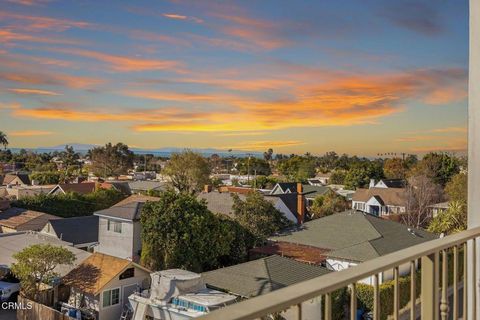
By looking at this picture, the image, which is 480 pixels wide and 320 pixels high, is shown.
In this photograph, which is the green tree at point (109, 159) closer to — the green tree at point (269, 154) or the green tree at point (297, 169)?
the green tree at point (297, 169)

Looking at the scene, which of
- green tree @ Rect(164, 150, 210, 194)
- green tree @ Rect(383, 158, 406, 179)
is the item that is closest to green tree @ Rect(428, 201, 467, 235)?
green tree @ Rect(164, 150, 210, 194)

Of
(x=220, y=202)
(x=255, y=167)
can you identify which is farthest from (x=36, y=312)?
(x=255, y=167)

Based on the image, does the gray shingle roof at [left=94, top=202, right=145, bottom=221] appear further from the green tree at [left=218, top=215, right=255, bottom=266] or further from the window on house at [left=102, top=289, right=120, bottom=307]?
the window on house at [left=102, top=289, right=120, bottom=307]

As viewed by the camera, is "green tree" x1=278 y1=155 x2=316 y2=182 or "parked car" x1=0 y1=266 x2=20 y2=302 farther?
"green tree" x1=278 y1=155 x2=316 y2=182

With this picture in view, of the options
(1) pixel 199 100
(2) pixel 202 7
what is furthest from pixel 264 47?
(1) pixel 199 100

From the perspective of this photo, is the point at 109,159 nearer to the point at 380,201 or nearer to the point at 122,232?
the point at 380,201

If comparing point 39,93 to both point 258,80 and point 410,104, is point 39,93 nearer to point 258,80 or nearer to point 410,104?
point 258,80
